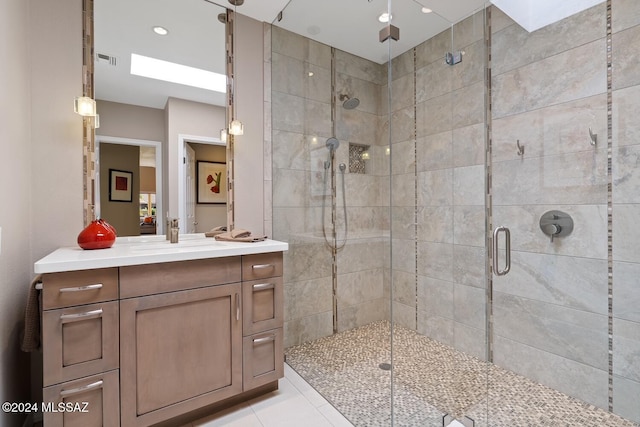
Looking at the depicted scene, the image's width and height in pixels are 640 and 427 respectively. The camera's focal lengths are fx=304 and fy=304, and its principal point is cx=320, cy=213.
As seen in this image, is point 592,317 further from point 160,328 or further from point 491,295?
point 160,328

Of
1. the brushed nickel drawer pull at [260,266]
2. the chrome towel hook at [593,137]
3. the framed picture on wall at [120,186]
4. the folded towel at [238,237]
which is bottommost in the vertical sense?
the brushed nickel drawer pull at [260,266]

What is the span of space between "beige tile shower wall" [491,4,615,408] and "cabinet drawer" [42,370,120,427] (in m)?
2.33

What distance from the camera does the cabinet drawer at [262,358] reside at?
178cm

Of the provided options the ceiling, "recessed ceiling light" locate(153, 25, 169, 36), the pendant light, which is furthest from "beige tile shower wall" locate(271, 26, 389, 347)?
"recessed ceiling light" locate(153, 25, 169, 36)

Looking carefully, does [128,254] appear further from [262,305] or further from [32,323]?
[262,305]

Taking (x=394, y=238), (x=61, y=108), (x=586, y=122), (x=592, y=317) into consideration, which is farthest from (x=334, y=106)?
(x=592, y=317)

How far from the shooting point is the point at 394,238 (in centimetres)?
225

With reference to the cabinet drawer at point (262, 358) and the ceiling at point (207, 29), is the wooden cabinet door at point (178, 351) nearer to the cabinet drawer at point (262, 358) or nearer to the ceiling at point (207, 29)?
the cabinet drawer at point (262, 358)

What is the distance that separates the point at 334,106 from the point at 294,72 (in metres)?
0.43

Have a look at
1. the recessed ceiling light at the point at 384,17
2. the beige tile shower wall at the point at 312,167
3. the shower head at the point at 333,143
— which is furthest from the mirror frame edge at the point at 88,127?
the recessed ceiling light at the point at 384,17

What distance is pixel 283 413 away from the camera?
69.0 inches

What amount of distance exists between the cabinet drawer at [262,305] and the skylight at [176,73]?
146cm

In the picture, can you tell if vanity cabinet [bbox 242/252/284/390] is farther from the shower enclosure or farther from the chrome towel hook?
the chrome towel hook

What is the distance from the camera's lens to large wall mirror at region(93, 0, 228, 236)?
189 centimetres
